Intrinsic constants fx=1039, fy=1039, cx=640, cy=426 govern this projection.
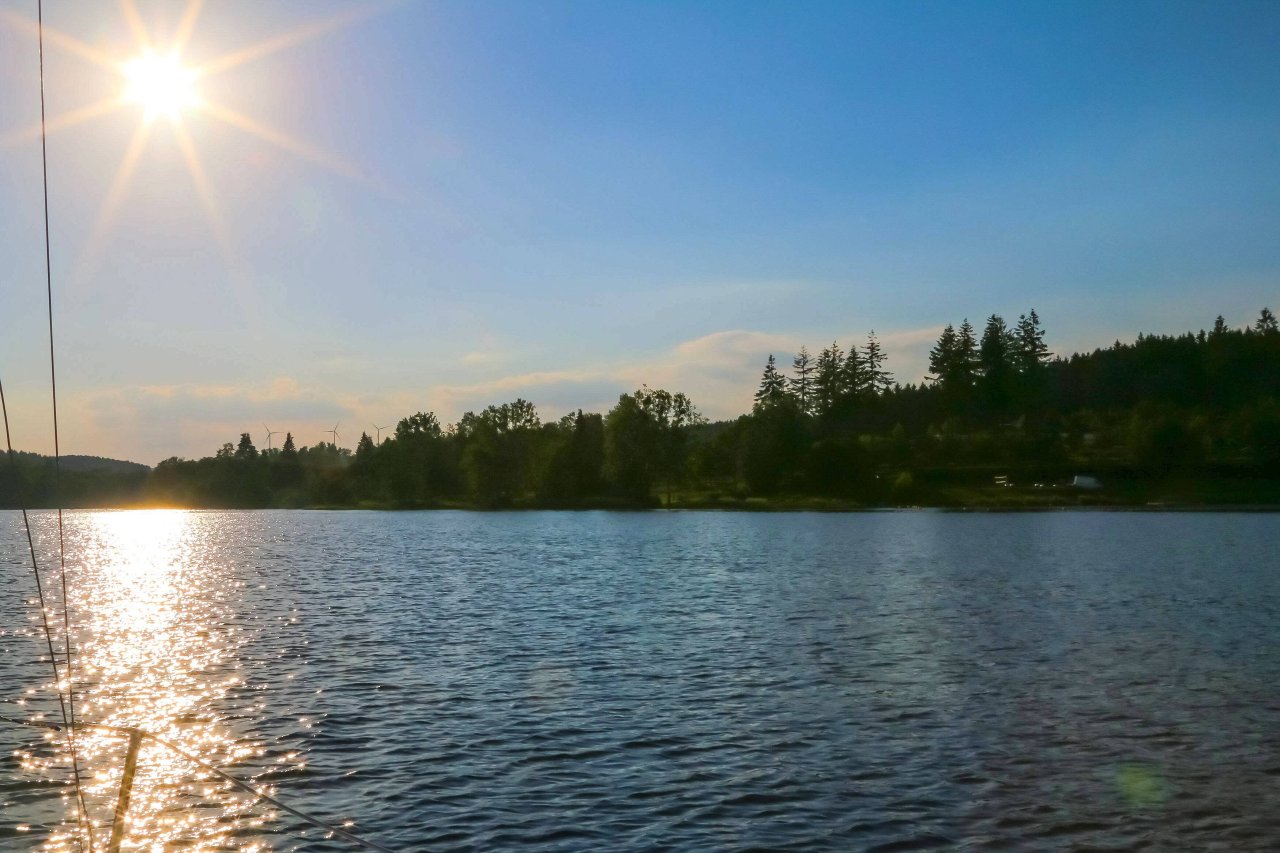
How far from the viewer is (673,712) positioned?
1169 inches

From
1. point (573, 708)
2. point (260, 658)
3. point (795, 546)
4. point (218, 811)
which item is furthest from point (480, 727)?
point (795, 546)

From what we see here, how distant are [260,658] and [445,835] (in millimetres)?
22402

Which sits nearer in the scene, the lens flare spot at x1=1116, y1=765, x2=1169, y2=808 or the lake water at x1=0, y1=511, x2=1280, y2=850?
the lake water at x1=0, y1=511, x2=1280, y2=850

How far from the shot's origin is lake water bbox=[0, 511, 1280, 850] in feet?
66.7

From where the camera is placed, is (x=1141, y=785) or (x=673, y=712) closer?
(x=1141, y=785)

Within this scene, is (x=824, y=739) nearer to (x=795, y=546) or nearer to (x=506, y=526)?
(x=795, y=546)

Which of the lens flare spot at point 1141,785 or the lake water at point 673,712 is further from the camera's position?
the lens flare spot at point 1141,785

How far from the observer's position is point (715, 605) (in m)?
56.5

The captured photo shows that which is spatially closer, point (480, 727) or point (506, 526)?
point (480, 727)

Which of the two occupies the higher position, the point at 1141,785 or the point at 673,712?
the point at 673,712

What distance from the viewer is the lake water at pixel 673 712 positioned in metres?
20.3

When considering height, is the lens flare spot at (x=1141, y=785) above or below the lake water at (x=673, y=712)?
below

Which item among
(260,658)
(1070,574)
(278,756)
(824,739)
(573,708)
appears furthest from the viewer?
(1070,574)

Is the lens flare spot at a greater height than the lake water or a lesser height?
lesser
